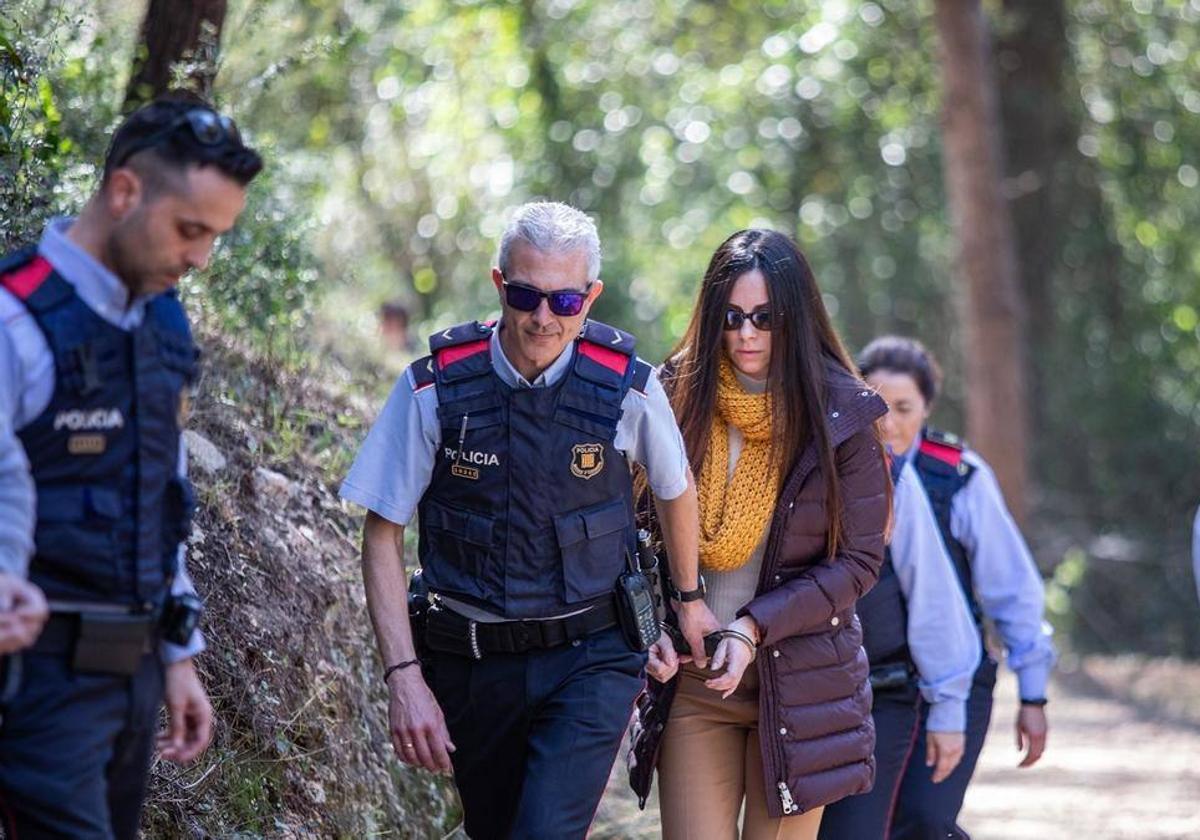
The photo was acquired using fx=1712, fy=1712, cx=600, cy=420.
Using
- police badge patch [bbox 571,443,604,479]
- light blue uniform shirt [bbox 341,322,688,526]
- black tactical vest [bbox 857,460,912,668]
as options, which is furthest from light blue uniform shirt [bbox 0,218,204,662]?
black tactical vest [bbox 857,460,912,668]

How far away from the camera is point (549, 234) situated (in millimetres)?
4469

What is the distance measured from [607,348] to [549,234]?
38 centimetres

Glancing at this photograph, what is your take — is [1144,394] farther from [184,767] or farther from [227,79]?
[184,767]

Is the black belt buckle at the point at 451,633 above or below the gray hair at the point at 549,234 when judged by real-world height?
below

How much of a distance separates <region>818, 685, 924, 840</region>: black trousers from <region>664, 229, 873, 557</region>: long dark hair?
1046mm

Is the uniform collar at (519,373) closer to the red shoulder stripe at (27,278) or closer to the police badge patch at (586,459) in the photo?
the police badge patch at (586,459)

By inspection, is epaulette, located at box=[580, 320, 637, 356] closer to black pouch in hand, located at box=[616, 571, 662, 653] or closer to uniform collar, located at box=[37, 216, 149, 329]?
black pouch in hand, located at box=[616, 571, 662, 653]

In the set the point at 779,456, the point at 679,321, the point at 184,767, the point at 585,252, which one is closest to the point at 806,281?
the point at 779,456

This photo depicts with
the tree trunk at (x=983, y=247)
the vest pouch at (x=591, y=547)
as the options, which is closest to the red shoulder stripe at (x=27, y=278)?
the vest pouch at (x=591, y=547)

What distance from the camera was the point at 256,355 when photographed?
305 inches

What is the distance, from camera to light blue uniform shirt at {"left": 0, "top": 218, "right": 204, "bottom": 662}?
3137mm

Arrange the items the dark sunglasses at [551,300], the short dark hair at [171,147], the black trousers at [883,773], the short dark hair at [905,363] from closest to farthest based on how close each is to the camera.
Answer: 1. the short dark hair at [171,147]
2. the dark sunglasses at [551,300]
3. the black trousers at [883,773]
4. the short dark hair at [905,363]

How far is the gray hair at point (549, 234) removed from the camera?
446cm

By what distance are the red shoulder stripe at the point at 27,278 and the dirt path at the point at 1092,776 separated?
462cm
